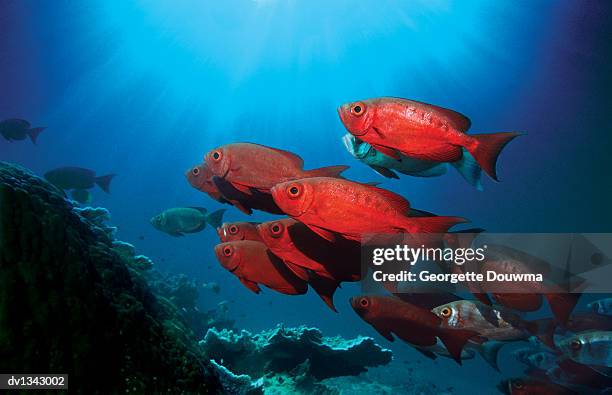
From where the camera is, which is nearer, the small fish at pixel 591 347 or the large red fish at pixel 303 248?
the large red fish at pixel 303 248

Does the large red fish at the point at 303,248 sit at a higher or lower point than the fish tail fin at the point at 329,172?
lower

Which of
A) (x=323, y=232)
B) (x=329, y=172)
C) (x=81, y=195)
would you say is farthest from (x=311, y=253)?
(x=81, y=195)

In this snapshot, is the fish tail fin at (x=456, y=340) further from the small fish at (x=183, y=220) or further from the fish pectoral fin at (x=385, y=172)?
the small fish at (x=183, y=220)

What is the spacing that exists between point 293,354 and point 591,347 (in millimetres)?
5337

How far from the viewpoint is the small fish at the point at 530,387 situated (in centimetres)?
471

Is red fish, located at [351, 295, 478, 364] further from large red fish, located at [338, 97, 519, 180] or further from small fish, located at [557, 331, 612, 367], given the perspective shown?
small fish, located at [557, 331, 612, 367]

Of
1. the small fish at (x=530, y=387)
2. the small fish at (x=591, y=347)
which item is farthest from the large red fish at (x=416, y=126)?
the small fish at (x=530, y=387)

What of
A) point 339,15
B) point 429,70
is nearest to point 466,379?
point 429,70

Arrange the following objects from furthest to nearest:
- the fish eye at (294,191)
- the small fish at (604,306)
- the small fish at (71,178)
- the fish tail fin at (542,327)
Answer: the small fish at (71,178), the small fish at (604,306), the fish tail fin at (542,327), the fish eye at (294,191)

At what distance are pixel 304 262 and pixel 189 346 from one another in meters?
2.17

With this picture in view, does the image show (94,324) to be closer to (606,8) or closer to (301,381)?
(301,381)

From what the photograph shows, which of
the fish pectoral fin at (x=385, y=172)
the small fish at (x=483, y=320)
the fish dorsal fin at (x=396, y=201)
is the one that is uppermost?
the fish pectoral fin at (x=385, y=172)

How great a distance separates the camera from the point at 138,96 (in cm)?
5419
